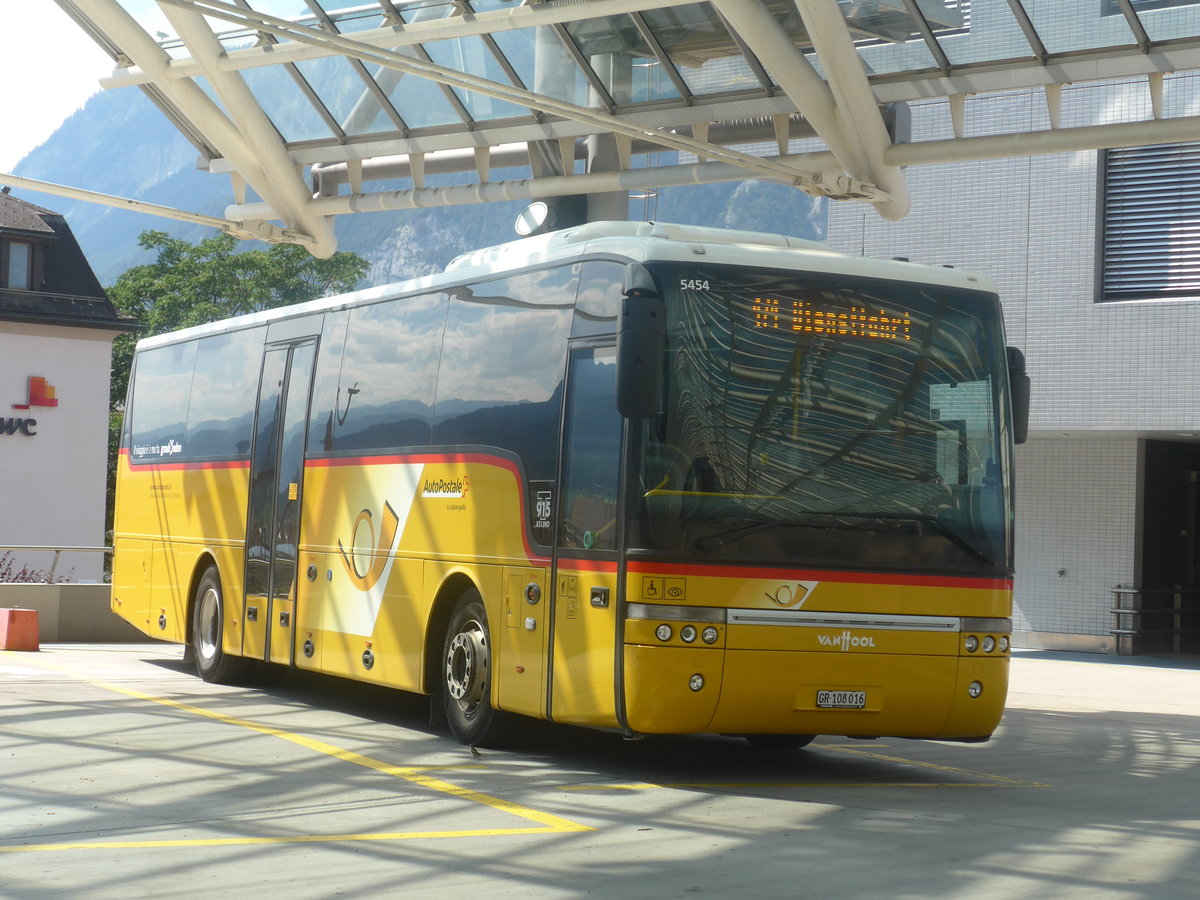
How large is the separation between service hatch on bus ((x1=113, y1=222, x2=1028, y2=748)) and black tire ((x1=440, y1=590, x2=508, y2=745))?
2 cm

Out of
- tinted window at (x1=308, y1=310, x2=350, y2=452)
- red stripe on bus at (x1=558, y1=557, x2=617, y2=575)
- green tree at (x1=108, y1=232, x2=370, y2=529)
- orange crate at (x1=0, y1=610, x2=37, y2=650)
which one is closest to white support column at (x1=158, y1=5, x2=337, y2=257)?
tinted window at (x1=308, y1=310, x2=350, y2=452)

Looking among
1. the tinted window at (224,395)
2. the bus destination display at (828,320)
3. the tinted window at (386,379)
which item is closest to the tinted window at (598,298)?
the bus destination display at (828,320)

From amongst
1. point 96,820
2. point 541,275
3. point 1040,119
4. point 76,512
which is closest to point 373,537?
point 541,275

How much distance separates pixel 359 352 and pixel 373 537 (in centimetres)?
157

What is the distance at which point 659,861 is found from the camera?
7965 millimetres

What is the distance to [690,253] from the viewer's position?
10.7 metres

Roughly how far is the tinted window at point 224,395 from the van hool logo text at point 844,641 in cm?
729

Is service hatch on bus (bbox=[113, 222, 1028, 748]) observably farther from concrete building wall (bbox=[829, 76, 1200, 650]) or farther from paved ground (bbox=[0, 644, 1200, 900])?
concrete building wall (bbox=[829, 76, 1200, 650])

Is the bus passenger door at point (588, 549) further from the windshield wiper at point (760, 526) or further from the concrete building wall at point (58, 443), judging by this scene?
the concrete building wall at point (58, 443)

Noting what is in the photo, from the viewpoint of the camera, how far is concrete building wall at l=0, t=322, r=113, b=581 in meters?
48.5

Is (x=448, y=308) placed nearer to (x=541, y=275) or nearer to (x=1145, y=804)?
(x=541, y=275)

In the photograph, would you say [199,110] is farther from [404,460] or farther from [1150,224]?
[1150,224]

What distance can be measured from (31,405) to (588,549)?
41.1 metres

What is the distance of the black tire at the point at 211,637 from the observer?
16.7 meters
